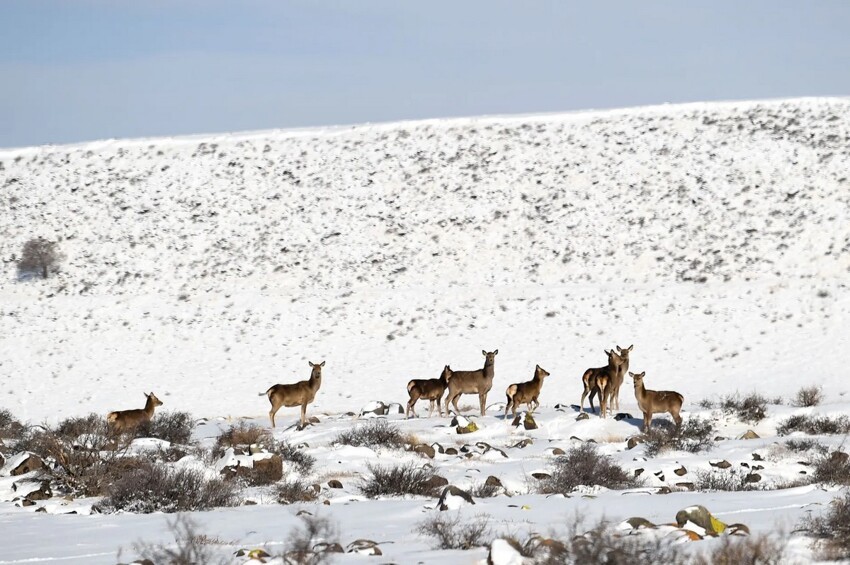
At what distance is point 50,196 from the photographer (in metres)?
50.6

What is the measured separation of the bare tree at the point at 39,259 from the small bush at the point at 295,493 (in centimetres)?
3562

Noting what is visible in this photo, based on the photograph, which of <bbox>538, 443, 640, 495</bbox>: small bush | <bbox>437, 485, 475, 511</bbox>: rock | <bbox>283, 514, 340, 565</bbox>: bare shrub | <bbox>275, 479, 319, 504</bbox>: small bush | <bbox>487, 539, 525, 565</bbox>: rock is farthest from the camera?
<bbox>538, 443, 640, 495</bbox>: small bush

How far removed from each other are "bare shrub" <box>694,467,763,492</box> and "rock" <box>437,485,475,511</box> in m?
3.97

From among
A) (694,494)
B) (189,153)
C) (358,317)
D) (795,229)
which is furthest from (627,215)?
(694,494)

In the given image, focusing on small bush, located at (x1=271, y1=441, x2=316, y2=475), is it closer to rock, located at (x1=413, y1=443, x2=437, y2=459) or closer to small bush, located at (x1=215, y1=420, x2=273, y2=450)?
small bush, located at (x1=215, y1=420, x2=273, y2=450)

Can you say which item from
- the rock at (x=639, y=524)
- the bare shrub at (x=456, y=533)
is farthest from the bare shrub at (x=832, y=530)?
the bare shrub at (x=456, y=533)

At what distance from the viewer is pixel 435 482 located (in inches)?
505

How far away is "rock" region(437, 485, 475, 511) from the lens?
33.6ft

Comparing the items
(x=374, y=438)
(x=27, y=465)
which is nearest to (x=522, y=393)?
(x=374, y=438)

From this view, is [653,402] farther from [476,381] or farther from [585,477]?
[585,477]

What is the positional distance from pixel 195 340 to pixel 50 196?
1870 cm

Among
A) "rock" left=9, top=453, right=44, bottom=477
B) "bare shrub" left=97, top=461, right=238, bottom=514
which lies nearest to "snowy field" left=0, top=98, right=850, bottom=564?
"bare shrub" left=97, top=461, right=238, bottom=514

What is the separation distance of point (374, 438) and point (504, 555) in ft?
35.9

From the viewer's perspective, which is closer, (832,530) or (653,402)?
(832,530)
